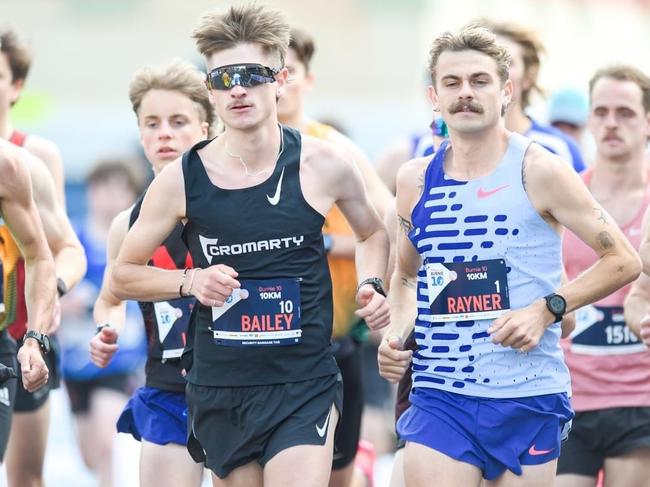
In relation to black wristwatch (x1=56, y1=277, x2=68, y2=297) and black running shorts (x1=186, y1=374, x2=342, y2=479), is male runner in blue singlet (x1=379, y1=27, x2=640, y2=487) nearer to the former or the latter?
black running shorts (x1=186, y1=374, x2=342, y2=479)

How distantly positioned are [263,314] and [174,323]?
1.01 meters

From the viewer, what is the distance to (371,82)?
3225cm

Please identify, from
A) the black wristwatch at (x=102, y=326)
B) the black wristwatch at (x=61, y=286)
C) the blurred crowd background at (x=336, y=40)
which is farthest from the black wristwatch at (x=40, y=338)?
the blurred crowd background at (x=336, y=40)

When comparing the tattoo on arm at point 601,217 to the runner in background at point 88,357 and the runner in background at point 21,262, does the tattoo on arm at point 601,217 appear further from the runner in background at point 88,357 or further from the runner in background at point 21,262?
the runner in background at point 88,357

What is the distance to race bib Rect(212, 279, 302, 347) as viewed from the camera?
589cm

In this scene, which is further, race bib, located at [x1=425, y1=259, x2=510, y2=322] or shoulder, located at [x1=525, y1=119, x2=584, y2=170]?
shoulder, located at [x1=525, y1=119, x2=584, y2=170]

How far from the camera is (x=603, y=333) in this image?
7184 mm

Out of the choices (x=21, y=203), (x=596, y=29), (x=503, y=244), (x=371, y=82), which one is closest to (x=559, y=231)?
(x=503, y=244)

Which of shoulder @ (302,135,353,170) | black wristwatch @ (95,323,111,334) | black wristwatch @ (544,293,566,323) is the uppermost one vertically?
shoulder @ (302,135,353,170)

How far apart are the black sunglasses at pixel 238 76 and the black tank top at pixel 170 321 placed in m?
0.99

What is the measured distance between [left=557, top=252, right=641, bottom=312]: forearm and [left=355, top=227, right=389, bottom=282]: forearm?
79 cm

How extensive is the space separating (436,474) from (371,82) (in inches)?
1058

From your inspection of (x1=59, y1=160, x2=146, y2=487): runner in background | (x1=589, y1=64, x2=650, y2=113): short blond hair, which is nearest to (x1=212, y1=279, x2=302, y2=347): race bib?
(x1=589, y1=64, x2=650, y2=113): short blond hair

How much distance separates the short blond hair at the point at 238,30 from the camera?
5.99 meters
